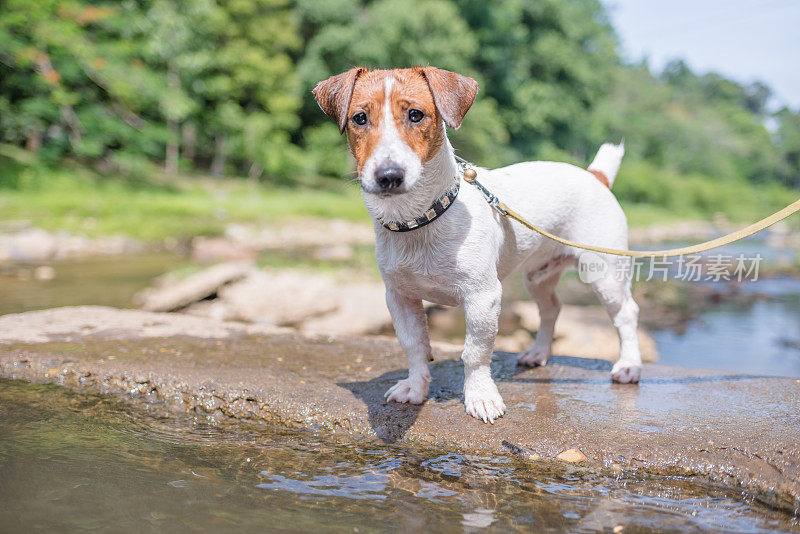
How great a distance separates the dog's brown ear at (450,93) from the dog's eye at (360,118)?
40cm

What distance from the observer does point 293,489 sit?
3.04 meters

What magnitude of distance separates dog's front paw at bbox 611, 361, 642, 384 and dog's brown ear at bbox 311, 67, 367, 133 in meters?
2.78

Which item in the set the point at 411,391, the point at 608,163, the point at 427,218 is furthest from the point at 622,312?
the point at 427,218

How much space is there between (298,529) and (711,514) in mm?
1940

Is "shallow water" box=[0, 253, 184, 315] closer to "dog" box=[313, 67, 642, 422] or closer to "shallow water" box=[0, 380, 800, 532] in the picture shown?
"shallow water" box=[0, 380, 800, 532]

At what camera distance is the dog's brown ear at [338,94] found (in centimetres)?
331

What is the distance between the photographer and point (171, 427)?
3877 mm

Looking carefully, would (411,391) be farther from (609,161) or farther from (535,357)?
(609,161)

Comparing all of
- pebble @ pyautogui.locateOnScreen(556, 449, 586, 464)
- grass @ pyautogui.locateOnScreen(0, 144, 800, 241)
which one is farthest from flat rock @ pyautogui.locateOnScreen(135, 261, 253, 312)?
pebble @ pyautogui.locateOnScreen(556, 449, 586, 464)

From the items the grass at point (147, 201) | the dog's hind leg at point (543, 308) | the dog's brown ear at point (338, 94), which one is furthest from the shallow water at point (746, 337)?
the grass at point (147, 201)

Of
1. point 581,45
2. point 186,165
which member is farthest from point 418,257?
point 581,45

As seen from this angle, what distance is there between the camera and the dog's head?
3.00m

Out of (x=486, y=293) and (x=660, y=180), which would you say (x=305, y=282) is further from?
(x=660, y=180)

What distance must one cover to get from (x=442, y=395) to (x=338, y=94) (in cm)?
213
